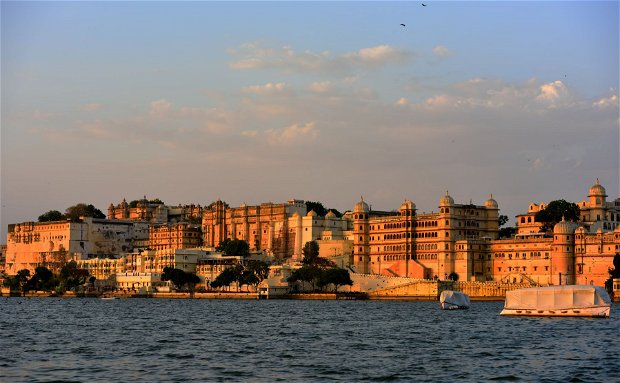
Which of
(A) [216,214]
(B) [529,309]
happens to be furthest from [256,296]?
(B) [529,309]

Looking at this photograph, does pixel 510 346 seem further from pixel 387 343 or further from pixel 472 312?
pixel 472 312

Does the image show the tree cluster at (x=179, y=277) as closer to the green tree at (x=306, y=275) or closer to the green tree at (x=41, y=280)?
the green tree at (x=306, y=275)

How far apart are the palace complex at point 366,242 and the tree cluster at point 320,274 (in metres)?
4.19

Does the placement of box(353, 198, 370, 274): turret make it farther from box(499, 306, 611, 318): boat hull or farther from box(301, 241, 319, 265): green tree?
box(499, 306, 611, 318): boat hull

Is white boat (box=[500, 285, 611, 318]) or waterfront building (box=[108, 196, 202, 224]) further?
waterfront building (box=[108, 196, 202, 224])

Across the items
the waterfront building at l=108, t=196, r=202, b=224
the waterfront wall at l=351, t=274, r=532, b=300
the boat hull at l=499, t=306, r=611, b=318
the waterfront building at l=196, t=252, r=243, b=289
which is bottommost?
the boat hull at l=499, t=306, r=611, b=318

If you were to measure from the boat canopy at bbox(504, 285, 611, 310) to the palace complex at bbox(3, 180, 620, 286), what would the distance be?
50.2 m

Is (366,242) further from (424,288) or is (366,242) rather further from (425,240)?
(424,288)

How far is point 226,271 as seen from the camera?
446 ft

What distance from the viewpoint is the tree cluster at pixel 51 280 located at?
152 metres

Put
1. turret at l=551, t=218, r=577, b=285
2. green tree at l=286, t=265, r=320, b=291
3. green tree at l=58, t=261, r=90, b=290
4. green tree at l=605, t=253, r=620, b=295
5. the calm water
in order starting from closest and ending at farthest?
the calm water → green tree at l=605, t=253, r=620, b=295 → turret at l=551, t=218, r=577, b=285 → green tree at l=286, t=265, r=320, b=291 → green tree at l=58, t=261, r=90, b=290

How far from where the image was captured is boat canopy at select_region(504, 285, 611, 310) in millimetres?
66688

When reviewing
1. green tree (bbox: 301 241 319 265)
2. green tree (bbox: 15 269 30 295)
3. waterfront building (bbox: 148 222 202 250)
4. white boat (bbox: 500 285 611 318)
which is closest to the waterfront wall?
green tree (bbox: 301 241 319 265)

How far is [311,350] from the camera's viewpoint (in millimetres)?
47375
